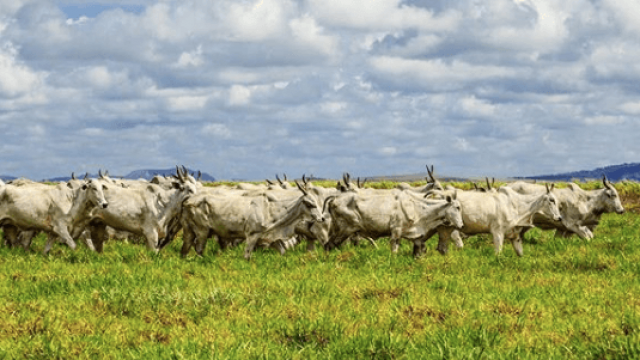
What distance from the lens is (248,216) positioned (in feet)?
57.0

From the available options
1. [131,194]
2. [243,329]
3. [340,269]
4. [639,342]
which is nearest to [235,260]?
[340,269]

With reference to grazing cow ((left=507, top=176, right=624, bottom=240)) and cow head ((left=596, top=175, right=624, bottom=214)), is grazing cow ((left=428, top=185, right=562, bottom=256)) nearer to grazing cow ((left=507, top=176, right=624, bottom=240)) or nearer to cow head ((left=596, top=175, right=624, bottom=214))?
grazing cow ((left=507, top=176, right=624, bottom=240))

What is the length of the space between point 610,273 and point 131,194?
1028 cm

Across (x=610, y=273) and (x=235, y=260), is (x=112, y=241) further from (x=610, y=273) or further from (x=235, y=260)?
(x=610, y=273)


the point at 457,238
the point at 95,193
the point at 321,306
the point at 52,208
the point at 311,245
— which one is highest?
the point at 95,193

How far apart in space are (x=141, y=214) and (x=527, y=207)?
368 inches

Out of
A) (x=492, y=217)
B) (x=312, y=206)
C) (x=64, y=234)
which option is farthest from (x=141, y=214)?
(x=492, y=217)

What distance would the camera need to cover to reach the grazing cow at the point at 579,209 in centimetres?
2297

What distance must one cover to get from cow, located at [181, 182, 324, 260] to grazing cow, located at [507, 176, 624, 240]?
7730 mm

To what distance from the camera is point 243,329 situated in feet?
31.5

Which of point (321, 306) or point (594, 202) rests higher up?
point (594, 202)

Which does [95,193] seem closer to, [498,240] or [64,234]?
[64,234]

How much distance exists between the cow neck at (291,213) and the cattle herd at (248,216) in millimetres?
21

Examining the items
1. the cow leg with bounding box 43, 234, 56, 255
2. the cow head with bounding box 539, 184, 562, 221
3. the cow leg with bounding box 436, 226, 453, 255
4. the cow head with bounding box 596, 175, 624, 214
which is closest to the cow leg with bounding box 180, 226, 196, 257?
the cow leg with bounding box 43, 234, 56, 255
